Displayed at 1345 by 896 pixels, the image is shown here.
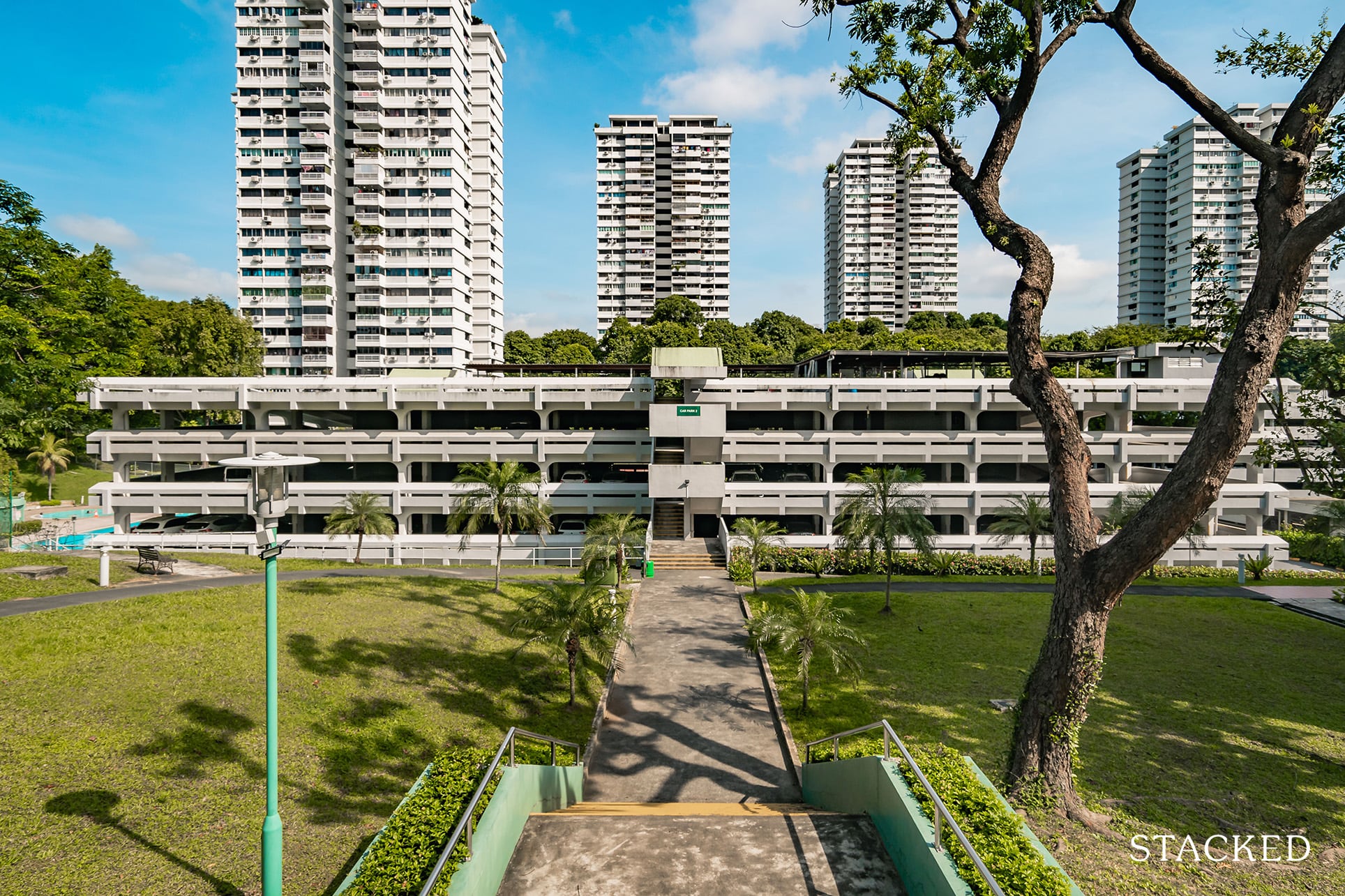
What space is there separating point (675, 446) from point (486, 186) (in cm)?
5763

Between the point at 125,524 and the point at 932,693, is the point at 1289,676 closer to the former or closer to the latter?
the point at 932,693

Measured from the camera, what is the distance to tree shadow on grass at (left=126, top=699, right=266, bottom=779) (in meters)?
10.7

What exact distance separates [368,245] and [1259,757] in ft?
268

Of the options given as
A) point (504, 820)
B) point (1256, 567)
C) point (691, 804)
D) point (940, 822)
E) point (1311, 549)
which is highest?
point (940, 822)

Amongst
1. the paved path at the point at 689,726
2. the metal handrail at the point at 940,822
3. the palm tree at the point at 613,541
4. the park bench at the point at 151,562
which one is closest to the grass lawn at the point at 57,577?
the park bench at the point at 151,562

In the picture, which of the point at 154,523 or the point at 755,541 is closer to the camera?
the point at 755,541

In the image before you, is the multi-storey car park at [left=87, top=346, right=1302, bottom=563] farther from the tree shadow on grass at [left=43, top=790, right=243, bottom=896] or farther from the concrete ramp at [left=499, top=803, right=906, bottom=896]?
the concrete ramp at [left=499, top=803, right=906, bottom=896]

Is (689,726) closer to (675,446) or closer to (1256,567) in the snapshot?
(675,446)

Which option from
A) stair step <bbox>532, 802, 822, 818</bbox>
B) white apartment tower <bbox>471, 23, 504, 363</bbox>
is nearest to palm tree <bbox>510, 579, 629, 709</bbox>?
stair step <bbox>532, 802, 822, 818</bbox>

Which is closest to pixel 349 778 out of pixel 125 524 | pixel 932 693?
pixel 932 693

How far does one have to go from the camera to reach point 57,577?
2025 centimetres

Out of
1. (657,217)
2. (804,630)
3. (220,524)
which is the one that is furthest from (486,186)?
(804,630)

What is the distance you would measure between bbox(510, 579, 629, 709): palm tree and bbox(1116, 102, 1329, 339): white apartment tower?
418 feet

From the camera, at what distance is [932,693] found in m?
16.6
